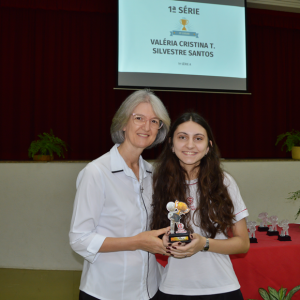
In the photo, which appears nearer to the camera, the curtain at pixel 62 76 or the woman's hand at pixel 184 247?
the woman's hand at pixel 184 247

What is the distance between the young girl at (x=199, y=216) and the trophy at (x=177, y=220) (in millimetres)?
22

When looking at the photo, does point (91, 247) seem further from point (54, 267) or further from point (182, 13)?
point (182, 13)

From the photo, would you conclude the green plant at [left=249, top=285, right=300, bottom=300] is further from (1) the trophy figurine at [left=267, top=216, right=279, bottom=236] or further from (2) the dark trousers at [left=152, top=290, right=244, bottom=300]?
(2) the dark trousers at [left=152, top=290, right=244, bottom=300]

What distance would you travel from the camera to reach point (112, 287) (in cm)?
121

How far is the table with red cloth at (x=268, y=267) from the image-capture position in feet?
5.67

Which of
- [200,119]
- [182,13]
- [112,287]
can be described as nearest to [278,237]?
[200,119]

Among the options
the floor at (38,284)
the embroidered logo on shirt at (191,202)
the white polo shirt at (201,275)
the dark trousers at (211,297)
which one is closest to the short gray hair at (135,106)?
the embroidered logo on shirt at (191,202)

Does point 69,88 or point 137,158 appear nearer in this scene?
point 137,158

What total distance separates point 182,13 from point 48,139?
8.69 feet

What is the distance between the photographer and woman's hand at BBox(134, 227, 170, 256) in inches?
44.1

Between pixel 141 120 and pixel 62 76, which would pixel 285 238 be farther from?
pixel 62 76

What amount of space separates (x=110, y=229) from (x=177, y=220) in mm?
290

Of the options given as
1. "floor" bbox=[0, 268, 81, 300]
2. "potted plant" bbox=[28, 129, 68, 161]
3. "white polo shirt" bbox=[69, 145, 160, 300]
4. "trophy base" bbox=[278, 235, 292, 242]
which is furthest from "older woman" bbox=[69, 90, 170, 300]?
"potted plant" bbox=[28, 129, 68, 161]

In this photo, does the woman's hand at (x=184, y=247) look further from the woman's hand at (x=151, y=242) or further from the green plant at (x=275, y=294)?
the green plant at (x=275, y=294)
